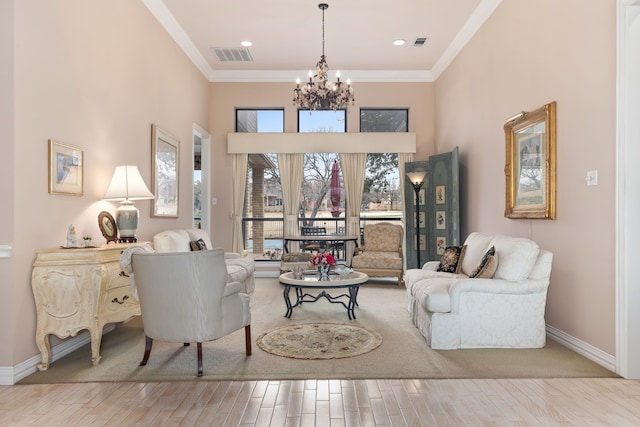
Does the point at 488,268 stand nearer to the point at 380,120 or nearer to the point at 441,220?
the point at 441,220

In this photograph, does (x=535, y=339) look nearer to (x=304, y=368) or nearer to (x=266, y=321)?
(x=304, y=368)

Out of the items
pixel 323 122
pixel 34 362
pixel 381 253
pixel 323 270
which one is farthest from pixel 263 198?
pixel 34 362

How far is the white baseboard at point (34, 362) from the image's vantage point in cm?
312

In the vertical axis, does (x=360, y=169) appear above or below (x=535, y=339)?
above

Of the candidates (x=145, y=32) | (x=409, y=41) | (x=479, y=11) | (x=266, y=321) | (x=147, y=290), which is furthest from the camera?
(x=409, y=41)

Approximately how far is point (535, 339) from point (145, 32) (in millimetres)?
5337

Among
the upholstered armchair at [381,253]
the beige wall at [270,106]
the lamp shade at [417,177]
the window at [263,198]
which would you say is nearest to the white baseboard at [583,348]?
the upholstered armchair at [381,253]

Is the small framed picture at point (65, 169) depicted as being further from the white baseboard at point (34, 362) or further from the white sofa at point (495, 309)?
the white sofa at point (495, 309)

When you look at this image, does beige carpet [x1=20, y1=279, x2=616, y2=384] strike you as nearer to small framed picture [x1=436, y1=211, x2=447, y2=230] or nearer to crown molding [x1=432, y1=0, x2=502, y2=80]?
small framed picture [x1=436, y1=211, x2=447, y2=230]

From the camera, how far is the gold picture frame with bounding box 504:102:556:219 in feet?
13.7

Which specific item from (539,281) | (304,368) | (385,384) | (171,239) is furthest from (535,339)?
(171,239)

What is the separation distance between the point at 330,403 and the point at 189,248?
11.2ft

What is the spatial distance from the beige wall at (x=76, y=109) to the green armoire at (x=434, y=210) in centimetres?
405

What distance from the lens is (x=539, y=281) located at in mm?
3941
